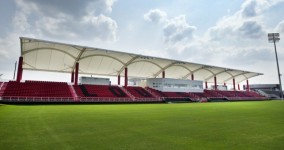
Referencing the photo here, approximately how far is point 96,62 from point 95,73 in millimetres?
7139

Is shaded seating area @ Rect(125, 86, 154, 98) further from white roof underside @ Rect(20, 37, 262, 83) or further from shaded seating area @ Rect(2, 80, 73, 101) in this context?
shaded seating area @ Rect(2, 80, 73, 101)

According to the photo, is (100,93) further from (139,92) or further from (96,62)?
(139,92)

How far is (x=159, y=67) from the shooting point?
50.1m

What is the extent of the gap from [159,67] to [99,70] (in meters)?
15.2

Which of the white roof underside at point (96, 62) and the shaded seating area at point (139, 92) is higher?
the white roof underside at point (96, 62)

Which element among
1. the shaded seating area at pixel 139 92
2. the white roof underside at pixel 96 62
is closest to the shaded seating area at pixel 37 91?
the white roof underside at pixel 96 62

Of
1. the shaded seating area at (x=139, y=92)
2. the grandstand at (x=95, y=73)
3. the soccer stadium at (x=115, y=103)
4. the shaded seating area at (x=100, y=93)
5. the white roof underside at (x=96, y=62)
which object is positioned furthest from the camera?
the shaded seating area at (x=139, y=92)

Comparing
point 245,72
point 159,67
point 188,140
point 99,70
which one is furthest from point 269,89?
point 188,140

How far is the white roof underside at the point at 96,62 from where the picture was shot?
3384 centimetres

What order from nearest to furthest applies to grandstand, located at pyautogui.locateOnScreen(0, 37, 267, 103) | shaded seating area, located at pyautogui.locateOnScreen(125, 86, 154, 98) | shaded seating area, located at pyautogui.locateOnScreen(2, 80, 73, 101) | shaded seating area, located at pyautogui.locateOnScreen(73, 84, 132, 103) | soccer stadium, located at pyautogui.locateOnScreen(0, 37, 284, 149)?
soccer stadium, located at pyautogui.locateOnScreen(0, 37, 284, 149) → shaded seating area, located at pyautogui.locateOnScreen(2, 80, 73, 101) → grandstand, located at pyautogui.locateOnScreen(0, 37, 267, 103) → shaded seating area, located at pyautogui.locateOnScreen(73, 84, 132, 103) → shaded seating area, located at pyautogui.locateOnScreen(125, 86, 154, 98)

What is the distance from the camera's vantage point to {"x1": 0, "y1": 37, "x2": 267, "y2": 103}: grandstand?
31.6 meters

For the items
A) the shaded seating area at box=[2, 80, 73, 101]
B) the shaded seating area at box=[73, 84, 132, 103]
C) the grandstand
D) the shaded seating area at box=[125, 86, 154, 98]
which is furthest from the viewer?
the shaded seating area at box=[125, 86, 154, 98]

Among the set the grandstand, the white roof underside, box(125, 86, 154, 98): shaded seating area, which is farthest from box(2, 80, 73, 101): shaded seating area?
box(125, 86, 154, 98): shaded seating area

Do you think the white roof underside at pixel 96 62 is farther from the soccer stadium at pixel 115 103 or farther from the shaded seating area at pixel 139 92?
the shaded seating area at pixel 139 92
